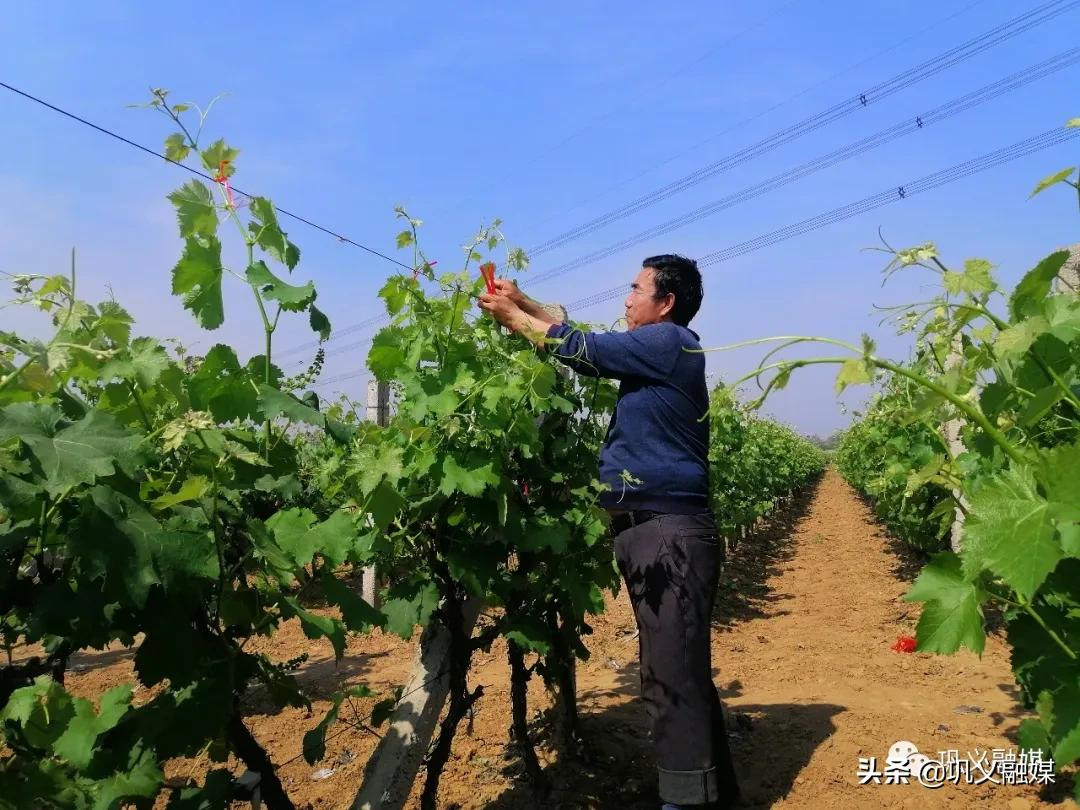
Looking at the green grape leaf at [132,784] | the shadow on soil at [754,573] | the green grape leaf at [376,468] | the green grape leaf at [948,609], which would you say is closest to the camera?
the green grape leaf at [948,609]

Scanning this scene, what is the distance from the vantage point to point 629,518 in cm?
263

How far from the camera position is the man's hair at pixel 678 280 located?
2.86 meters

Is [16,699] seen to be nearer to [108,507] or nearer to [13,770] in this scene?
[13,770]

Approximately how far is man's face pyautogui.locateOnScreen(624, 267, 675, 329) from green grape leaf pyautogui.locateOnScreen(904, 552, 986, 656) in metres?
1.59

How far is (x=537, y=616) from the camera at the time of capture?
2.78 m

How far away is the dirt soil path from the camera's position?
3.04m

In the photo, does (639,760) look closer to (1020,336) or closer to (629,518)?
(629,518)

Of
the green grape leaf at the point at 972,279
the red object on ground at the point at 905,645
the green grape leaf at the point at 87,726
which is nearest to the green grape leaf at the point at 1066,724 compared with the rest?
the green grape leaf at the point at 972,279

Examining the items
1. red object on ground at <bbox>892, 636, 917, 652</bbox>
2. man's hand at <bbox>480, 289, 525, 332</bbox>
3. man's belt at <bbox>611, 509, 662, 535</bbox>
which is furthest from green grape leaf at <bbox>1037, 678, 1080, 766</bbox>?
red object on ground at <bbox>892, 636, 917, 652</bbox>

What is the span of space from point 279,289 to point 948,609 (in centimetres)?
149

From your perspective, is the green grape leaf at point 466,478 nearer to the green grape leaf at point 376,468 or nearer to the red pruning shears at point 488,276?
the green grape leaf at point 376,468

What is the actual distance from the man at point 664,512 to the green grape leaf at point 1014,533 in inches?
49.4

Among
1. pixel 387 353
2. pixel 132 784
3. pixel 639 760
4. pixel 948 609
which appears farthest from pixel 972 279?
pixel 639 760

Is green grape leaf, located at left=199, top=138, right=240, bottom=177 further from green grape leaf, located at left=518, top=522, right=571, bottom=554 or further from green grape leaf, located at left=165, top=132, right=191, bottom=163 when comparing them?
green grape leaf, located at left=518, top=522, right=571, bottom=554
